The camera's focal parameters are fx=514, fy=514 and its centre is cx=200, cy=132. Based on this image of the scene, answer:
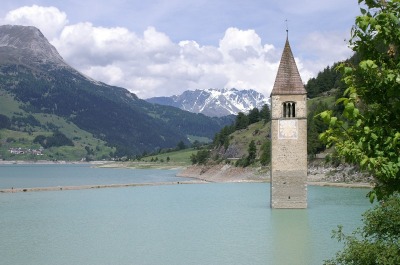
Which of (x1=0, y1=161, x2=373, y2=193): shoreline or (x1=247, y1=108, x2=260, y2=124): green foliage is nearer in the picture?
(x1=0, y1=161, x2=373, y2=193): shoreline

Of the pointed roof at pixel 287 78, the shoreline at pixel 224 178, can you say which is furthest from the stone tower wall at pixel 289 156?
the shoreline at pixel 224 178

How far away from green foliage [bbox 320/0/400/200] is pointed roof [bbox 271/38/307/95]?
119ft

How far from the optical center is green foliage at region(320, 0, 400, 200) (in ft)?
20.8

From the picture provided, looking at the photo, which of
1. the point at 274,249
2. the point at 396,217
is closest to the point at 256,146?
the point at 274,249

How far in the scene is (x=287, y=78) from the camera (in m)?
43.7

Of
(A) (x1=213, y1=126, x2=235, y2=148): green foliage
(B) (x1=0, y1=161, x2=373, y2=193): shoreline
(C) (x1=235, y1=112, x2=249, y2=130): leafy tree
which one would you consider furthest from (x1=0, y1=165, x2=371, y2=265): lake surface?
(C) (x1=235, y1=112, x2=249, y2=130): leafy tree

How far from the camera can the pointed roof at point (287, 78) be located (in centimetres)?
4308

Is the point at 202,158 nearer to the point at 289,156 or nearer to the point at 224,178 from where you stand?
the point at 224,178

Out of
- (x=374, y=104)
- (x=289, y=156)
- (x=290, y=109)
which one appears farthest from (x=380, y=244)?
(x=290, y=109)

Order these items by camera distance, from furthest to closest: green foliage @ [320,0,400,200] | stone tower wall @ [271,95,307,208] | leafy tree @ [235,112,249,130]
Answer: leafy tree @ [235,112,249,130] → stone tower wall @ [271,95,307,208] → green foliage @ [320,0,400,200]

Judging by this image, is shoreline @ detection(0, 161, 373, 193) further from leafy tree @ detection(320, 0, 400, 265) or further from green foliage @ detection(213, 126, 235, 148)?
leafy tree @ detection(320, 0, 400, 265)

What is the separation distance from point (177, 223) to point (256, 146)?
69.4 meters

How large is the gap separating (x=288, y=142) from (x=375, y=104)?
3585cm

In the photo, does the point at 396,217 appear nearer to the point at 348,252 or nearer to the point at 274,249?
the point at 348,252
